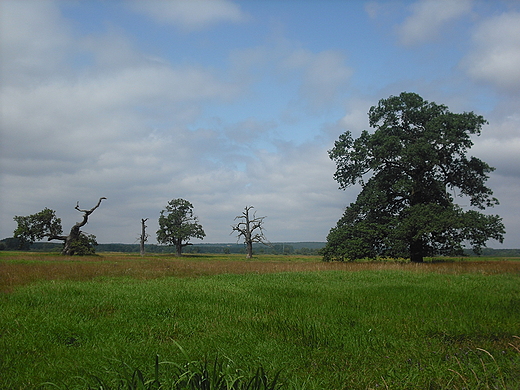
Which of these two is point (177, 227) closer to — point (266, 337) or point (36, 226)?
point (36, 226)

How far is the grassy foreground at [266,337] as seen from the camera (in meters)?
4.11

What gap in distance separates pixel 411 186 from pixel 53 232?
41.5m

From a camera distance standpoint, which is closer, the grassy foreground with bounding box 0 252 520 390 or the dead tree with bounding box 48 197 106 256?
the grassy foreground with bounding box 0 252 520 390

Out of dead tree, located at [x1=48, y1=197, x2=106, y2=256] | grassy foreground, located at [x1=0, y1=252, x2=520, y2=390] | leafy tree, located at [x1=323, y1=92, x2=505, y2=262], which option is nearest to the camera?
grassy foreground, located at [x1=0, y1=252, x2=520, y2=390]

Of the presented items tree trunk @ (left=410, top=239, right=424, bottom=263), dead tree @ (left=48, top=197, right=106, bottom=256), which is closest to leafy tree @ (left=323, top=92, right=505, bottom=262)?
tree trunk @ (left=410, top=239, right=424, bottom=263)

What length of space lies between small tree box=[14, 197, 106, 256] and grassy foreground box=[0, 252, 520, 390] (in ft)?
111

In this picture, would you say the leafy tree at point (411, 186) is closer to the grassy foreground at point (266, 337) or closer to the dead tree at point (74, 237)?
the grassy foreground at point (266, 337)

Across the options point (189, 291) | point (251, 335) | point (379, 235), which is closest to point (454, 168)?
point (379, 235)

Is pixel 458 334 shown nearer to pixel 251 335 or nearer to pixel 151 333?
pixel 251 335

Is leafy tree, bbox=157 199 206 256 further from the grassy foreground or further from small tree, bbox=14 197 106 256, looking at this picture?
the grassy foreground

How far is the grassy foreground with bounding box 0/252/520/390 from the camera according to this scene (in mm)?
4109

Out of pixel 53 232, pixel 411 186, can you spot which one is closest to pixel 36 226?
pixel 53 232

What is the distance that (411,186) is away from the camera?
83.6 ft

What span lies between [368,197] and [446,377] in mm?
24681
